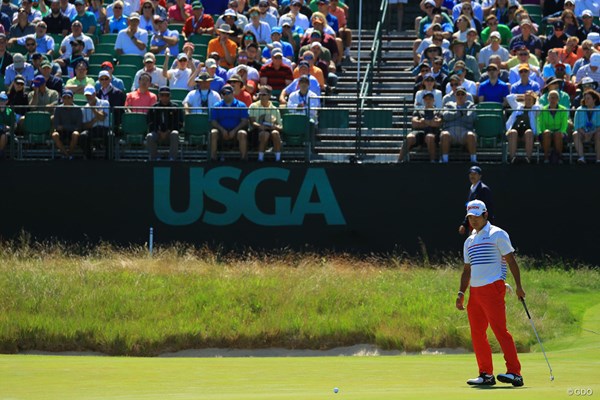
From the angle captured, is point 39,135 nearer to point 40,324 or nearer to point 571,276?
point 40,324

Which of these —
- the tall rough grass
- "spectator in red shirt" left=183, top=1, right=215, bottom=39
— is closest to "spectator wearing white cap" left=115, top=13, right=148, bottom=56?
"spectator in red shirt" left=183, top=1, right=215, bottom=39

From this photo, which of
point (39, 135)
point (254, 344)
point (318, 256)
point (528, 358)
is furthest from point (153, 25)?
point (528, 358)

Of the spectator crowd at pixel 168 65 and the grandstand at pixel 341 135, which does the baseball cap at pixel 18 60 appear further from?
the grandstand at pixel 341 135

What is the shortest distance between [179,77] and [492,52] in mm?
5808

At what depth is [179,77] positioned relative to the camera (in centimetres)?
2447

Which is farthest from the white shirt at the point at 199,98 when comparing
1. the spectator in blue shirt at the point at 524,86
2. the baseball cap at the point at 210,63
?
the spectator in blue shirt at the point at 524,86

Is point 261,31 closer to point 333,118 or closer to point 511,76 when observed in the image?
point 333,118

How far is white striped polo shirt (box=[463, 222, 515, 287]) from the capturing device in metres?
12.4

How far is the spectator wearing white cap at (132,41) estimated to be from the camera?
25.8 meters

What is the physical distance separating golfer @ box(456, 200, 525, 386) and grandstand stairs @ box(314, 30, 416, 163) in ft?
33.0

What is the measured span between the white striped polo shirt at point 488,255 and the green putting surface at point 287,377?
3.30 ft

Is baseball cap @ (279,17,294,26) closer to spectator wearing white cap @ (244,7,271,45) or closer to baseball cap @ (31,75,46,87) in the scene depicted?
spectator wearing white cap @ (244,7,271,45)

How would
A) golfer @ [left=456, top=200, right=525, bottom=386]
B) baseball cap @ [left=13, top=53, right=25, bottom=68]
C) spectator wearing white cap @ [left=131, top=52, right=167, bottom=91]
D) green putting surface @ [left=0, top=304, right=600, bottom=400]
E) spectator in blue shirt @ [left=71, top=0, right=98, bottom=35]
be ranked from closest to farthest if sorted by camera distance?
1. green putting surface @ [left=0, top=304, right=600, bottom=400]
2. golfer @ [left=456, top=200, right=525, bottom=386]
3. spectator wearing white cap @ [left=131, top=52, right=167, bottom=91]
4. baseball cap @ [left=13, top=53, right=25, bottom=68]
5. spectator in blue shirt @ [left=71, top=0, right=98, bottom=35]

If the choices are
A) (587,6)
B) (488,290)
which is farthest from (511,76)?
(488,290)
